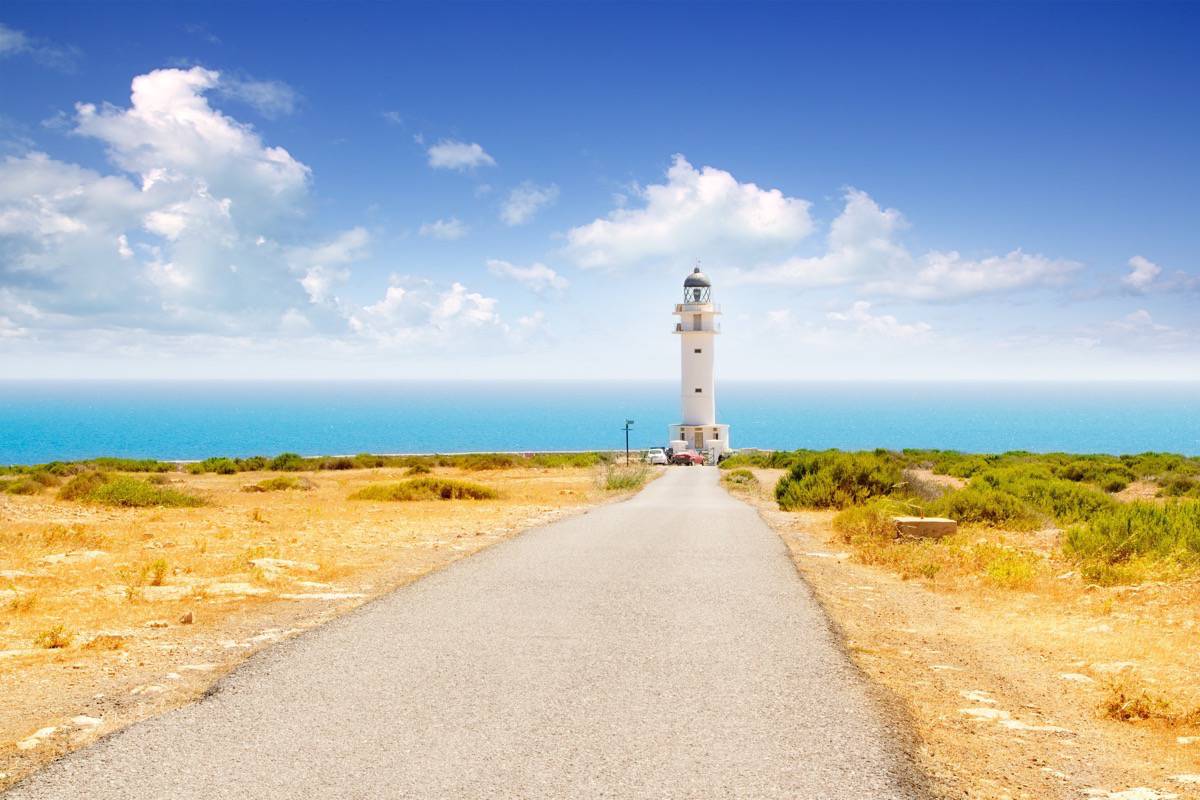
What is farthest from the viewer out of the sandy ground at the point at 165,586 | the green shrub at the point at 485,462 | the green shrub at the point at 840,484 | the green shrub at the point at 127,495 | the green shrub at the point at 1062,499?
the green shrub at the point at 485,462

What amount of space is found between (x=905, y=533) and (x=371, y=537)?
10794 mm

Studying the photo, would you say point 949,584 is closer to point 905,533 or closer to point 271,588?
point 905,533

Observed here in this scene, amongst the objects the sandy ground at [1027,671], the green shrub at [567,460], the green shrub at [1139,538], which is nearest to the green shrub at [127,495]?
the sandy ground at [1027,671]

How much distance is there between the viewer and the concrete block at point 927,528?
1672 cm

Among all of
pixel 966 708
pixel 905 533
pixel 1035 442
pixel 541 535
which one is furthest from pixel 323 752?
pixel 1035 442

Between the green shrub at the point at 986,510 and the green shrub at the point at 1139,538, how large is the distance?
388 centimetres

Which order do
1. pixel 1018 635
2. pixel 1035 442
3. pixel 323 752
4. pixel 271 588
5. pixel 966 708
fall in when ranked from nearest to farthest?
pixel 323 752, pixel 966 708, pixel 1018 635, pixel 271 588, pixel 1035 442

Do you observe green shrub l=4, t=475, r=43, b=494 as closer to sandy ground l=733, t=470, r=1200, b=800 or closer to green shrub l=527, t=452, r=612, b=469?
sandy ground l=733, t=470, r=1200, b=800

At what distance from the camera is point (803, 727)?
6.13m

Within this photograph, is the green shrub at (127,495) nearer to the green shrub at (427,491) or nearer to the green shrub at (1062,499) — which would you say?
the green shrub at (427,491)

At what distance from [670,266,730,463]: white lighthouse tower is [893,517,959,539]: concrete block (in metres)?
47.4

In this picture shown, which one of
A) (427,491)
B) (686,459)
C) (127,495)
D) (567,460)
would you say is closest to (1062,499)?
(427,491)

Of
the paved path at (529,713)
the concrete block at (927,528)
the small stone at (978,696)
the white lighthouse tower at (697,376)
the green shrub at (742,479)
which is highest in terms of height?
the white lighthouse tower at (697,376)

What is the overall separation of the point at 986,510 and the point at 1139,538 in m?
5.78
